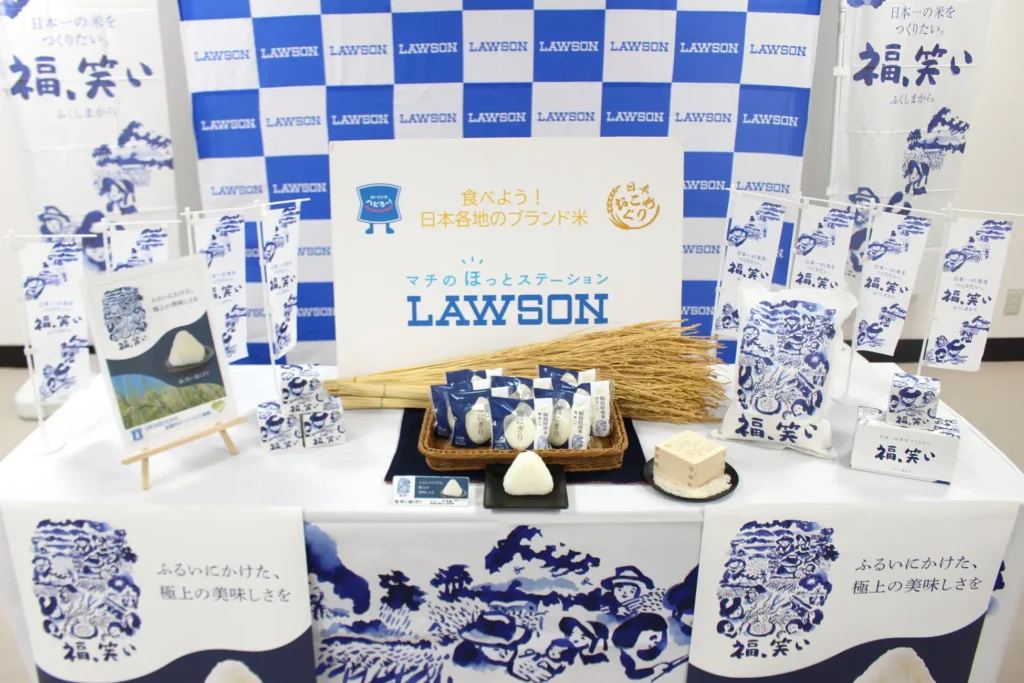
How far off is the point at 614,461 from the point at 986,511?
Answer: 2.26 feet

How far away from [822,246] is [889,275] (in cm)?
16

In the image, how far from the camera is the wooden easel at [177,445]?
1.44 metres

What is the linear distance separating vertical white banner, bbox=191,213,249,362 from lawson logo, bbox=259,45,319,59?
1757 millimetres

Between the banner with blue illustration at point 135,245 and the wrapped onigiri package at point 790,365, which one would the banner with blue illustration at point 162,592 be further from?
the wrapped onigiri package at point 790,365

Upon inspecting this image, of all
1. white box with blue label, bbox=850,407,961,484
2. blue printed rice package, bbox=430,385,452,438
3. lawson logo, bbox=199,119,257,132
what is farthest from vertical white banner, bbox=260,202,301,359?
lawson logo, bbox=199,119,257,132

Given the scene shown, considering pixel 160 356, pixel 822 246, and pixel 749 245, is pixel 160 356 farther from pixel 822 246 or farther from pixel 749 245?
pixel 822 246

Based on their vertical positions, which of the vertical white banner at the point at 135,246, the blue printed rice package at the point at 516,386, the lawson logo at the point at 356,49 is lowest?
the blue printed rice package at the point at 516,386

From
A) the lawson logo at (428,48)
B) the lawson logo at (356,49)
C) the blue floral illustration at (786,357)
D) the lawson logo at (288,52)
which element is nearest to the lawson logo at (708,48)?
the lawson logo at (428,48)

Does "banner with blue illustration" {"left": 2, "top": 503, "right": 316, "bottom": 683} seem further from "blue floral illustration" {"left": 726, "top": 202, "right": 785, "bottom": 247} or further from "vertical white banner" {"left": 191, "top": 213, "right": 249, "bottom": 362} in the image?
"blue floral illustration" {"left": 726, "top": 202, "right": 785, "bottom": 247}

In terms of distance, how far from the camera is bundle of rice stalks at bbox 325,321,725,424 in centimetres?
173

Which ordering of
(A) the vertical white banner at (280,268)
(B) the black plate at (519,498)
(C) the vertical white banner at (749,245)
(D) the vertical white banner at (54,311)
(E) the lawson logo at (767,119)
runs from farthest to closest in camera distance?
(E) the lawson logo at (767,119) → (C) the vertical white banner at (749,245) → (A) the vertical white banner at (280,268) → (D) the vertical white banner at (54,311) → (B) the black plate at (519,498)

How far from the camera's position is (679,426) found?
1729 mm

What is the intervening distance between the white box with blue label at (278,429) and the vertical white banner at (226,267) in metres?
0.17

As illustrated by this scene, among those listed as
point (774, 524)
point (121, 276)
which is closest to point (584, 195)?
point (774, 524)
